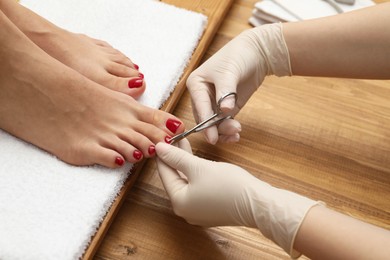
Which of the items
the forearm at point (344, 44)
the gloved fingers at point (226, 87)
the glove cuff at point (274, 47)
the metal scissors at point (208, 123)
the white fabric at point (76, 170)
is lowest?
the white fabric at point (76, 170)

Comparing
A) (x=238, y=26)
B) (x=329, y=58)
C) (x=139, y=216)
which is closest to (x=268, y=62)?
(x=329, y=58)

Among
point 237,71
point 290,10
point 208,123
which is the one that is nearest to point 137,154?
point 208,123

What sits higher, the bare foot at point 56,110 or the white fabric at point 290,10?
the white fabric at point 290,10

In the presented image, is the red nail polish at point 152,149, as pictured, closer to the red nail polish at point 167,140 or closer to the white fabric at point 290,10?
the red nail polish at point 167,140

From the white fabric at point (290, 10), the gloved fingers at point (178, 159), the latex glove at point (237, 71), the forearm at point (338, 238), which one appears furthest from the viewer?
the white fabric at point (290, 10)

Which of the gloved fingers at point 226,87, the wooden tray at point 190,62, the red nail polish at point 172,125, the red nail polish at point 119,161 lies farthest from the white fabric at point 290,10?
the red nail polish at point 119,161

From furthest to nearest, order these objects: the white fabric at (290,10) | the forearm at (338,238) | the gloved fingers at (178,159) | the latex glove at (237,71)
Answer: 1. the white fabric at (290,10)
2. the latex glove at (237,71)
3. the gloved fingers at (178,159)
4. the forearm at (338,238)

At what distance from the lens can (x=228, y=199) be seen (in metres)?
0.71

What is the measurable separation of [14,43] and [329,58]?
584 millimetres

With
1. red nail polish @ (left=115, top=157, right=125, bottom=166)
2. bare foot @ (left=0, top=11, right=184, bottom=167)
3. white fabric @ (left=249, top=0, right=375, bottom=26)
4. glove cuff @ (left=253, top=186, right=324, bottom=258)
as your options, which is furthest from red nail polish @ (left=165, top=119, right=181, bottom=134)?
white fabric @ (left=249, top=0, right=375, bottom=26)

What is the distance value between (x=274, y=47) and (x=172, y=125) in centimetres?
26

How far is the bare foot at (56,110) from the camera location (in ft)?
2.72

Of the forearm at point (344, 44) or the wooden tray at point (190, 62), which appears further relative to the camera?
the forearm at point (344, 44)

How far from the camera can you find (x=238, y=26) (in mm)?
1190
